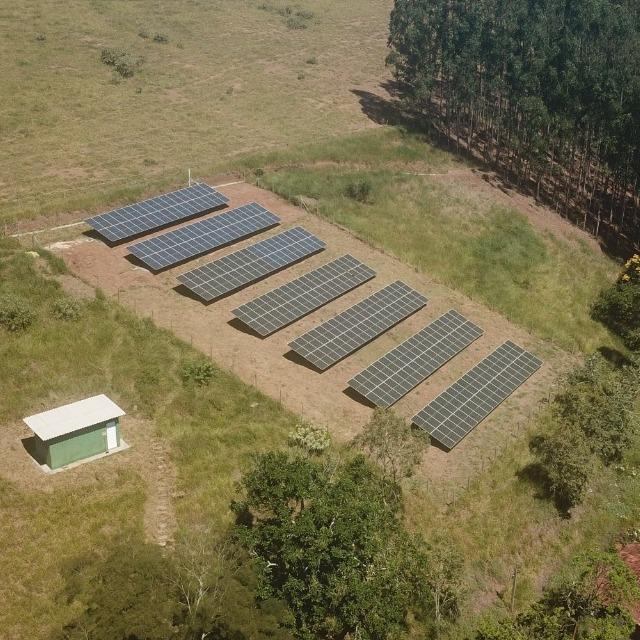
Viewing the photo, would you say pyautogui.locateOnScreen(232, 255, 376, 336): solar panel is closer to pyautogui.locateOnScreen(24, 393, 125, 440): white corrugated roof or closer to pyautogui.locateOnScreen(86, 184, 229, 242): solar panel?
pyautogui.locateOnScreen(86, 184, 229, 242): solar panel

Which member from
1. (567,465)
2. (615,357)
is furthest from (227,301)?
(615,357)

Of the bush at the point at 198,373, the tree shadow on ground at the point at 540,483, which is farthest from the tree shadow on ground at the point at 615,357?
the bush at the point at 198,373

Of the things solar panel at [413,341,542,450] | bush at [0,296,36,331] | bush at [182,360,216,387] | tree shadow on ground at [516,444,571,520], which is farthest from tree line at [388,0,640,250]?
bush at [0,296,36,331]

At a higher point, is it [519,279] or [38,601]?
[38,601]

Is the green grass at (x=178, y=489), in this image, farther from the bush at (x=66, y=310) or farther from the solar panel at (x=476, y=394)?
the solar panel at (x=476, y=394)

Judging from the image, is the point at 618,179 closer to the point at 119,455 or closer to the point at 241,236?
the point at 241,236

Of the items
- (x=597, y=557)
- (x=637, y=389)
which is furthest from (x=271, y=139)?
(x=597, y=557)
